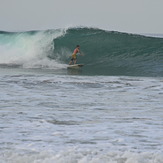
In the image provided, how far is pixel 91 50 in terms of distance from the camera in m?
28.9

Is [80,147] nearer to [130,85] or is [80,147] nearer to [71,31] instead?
[130,85]

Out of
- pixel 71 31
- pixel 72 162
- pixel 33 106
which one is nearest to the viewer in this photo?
pixel 72 162

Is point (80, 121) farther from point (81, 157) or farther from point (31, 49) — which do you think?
point (31, 49)

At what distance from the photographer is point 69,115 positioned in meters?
9.51

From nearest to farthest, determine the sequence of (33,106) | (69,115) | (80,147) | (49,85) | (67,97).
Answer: (80,147)
(69,115)
(33,106)
(67,97)
(49,85)

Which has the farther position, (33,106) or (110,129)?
(33,106)

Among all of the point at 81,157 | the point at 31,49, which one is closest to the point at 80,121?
the point at 81,157

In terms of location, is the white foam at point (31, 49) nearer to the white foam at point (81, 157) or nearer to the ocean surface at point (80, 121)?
the ocean surface at point (80, 121)

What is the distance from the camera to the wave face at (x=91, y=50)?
25391 millimetres

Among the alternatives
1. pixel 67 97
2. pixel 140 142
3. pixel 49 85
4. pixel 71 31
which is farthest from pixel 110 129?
pixel 71 31

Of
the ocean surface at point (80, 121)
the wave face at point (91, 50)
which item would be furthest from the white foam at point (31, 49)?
the ocean surface at point (80, 121)

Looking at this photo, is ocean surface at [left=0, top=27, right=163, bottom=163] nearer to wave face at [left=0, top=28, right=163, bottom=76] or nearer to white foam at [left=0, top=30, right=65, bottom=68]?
wave face at [left=0, top=28, right=163, bottom=76]

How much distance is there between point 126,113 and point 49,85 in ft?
18.1

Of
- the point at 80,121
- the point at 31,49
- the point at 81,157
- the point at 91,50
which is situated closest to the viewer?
the point at 81,157
